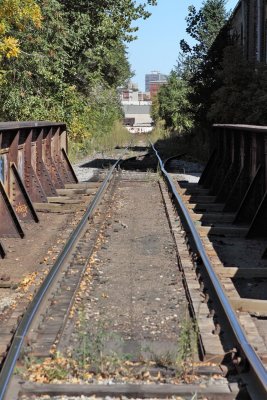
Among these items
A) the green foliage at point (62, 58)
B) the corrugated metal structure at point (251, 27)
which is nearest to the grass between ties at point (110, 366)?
the green foliage at point (62, 58)

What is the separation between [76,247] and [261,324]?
10.2 ft

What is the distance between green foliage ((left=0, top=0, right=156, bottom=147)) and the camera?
60.7 ft

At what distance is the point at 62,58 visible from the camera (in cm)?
2130

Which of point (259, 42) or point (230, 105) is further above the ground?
point (259, 42)

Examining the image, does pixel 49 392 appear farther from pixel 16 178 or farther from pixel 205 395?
pixel 16 178

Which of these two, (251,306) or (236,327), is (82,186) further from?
(236,327)

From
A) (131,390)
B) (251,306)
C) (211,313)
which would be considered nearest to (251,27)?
(251,306)

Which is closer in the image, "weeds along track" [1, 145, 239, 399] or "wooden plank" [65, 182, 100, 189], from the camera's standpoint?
"weeds along track" [1, 145, 239, 399]

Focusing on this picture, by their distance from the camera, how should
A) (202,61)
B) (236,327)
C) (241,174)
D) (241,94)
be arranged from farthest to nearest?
(202,61) → (241,94) → (241,174) → (236,327)

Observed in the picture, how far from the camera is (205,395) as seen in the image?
3.41m

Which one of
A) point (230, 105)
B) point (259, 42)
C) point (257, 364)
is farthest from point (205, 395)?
point (259, 42)

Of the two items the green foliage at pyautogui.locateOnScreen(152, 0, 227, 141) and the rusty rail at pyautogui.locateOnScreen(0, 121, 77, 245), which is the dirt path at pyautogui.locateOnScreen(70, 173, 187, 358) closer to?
the rusty rail at pyautogui.locateOnScreen(0, 121, 77, 245)

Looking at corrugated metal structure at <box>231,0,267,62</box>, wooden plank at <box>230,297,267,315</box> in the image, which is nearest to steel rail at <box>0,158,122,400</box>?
wooden plank at <box>230,297,267,315</box>

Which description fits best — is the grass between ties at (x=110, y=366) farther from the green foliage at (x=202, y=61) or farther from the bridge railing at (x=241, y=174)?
the green foliage at (x=202, y=61)
